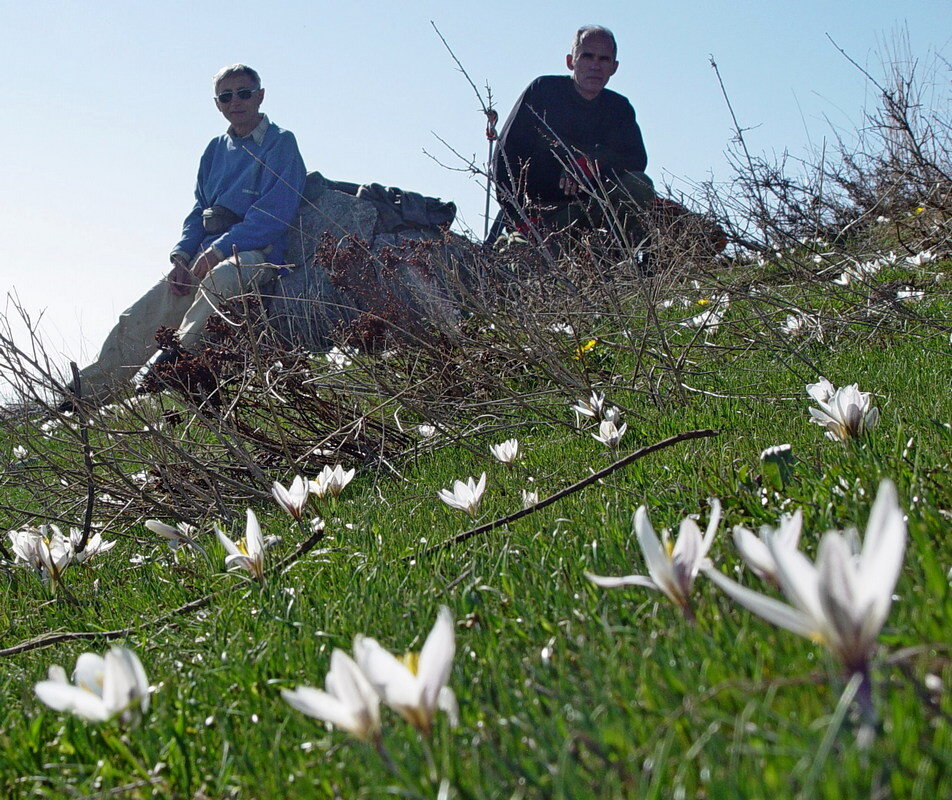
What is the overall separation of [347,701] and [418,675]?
0.34 ft

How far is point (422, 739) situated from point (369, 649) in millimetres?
134

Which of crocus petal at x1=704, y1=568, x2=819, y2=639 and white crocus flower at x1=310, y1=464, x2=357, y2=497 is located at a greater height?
white crocus flower at x1=310, y1=464, x2=357, y2=497

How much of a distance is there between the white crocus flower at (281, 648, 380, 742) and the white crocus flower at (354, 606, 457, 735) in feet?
→ 0.05

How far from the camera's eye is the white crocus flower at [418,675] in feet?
3.76

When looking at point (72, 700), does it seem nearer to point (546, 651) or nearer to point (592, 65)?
point (546, 651)

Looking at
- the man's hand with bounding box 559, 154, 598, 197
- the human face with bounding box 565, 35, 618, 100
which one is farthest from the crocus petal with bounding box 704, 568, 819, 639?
the human face with bounding box 565, 35, 618, 100

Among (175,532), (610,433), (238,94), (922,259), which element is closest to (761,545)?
(610,433)

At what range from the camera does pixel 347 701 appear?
120cm

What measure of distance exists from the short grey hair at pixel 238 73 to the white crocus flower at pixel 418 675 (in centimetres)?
899

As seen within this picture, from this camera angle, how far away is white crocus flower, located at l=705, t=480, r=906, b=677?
945 millimetres

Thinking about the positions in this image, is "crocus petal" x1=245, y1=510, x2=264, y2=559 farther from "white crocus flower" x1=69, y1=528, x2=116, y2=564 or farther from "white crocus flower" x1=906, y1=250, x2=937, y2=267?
"white crocus flower" x1=906, y1=250, x2=937, y2=267

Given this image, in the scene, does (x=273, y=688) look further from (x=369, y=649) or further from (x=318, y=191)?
(x=318, y=191)

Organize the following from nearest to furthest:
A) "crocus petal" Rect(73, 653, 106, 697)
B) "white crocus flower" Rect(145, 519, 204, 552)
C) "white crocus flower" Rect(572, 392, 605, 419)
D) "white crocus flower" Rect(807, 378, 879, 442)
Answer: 1. "crocus petal" Rect(73, 653, 106, 697)
2. "white crocus flower" Rect(807, 378, 879, 442)
3. "white crocus flower" Rect(145, 519, 204, 552)
4. "white crocus flower" Rect(572, 392, 605, 419)

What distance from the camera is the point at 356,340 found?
542cm
